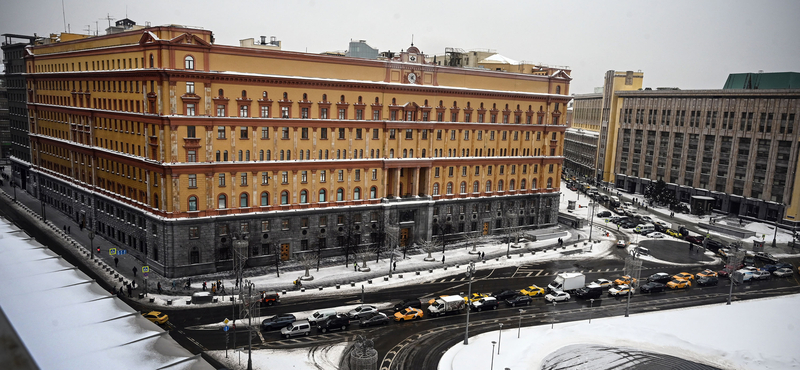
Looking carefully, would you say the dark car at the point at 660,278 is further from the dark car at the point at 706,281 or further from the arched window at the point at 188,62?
the arched window at the point at 188,62

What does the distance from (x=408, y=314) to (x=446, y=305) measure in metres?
4.60

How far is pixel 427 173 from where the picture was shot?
88250mm

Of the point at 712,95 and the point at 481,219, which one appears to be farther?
the point at 712,95

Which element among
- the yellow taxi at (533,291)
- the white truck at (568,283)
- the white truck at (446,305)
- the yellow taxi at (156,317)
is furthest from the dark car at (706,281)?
the yellow taxi at (156,317)

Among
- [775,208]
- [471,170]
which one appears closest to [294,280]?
[471,170]

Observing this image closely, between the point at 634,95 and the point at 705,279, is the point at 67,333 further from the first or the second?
the point at 634,95

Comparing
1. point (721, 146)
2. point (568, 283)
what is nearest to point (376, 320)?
point (568, 283)

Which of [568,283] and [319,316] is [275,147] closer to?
[319,316]

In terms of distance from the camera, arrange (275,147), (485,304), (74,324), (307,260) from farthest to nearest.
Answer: (275,147) → (307,260) → (485,304) → (74,324)

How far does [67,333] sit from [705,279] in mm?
75469

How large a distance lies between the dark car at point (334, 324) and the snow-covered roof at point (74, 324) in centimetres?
2501

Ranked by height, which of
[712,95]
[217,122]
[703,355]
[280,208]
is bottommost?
[703,355]

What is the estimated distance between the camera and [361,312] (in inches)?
2261

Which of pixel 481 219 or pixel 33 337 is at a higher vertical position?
pixel 33 337
